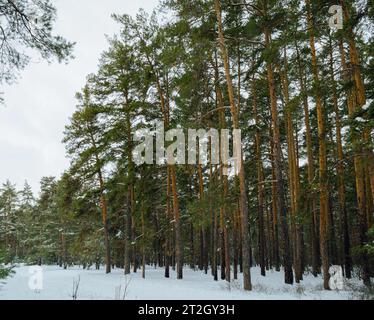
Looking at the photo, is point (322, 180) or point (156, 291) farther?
point (156, 291)

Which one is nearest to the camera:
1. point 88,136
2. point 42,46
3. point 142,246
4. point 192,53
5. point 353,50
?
point 42,46

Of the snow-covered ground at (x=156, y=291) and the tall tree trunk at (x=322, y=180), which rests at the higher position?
the tall tree trunk at (x=322, y=180)

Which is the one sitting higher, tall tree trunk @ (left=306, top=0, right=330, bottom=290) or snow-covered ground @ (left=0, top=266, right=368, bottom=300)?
tall tree trunk @ (left=306, top=0, right=330, bottom=290)

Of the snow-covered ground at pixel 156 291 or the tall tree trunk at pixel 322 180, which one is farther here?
the tall tree trunk at pixel 322 180

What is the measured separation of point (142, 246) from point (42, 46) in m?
11.8

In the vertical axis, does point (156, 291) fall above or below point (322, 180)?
below

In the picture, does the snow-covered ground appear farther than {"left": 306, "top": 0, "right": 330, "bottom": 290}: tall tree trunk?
No

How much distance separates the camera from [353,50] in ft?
33.1
